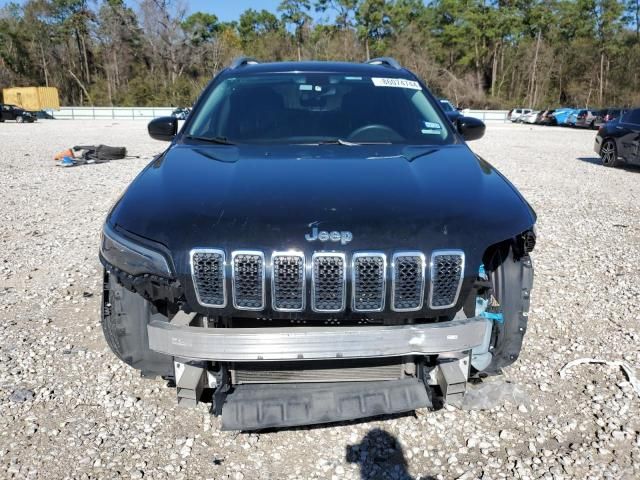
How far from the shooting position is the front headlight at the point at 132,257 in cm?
218

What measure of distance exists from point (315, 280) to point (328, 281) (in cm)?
5

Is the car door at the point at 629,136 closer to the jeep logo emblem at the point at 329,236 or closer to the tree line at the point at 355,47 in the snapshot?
the jeep logo emblem at the point at 329,236

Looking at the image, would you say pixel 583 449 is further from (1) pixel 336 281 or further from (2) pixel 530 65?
(2) pixel 530 65

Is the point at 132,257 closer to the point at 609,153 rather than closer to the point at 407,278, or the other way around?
the point at 407,278

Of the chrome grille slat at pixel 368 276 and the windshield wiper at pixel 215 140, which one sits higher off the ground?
the windshield wiper at pixel 215 140

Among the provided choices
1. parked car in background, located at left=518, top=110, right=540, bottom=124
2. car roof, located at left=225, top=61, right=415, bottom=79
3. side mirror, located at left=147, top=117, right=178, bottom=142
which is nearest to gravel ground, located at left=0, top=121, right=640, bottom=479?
side mirror, located at left=147, top=117, right=178, bottom=142

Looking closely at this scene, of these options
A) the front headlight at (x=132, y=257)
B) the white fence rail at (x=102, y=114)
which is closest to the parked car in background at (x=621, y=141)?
the front headlight at (x=132, y=257)

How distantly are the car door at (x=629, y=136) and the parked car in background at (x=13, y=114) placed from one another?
35795mm

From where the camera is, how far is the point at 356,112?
140 inches

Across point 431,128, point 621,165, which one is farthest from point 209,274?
point 621,165

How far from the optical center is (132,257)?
224 centimetres

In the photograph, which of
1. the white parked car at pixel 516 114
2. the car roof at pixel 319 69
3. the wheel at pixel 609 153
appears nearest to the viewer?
the car roof at pixel 319 69

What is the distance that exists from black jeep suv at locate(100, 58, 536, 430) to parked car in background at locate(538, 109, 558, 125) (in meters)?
39.6

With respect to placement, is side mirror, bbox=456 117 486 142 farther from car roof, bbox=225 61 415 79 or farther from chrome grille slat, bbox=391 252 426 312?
chrome grille slat, bbox=391 252 426 312
